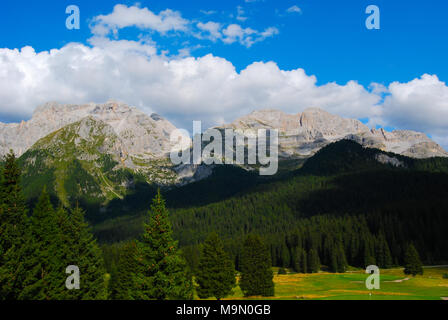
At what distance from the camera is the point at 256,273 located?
235 feet

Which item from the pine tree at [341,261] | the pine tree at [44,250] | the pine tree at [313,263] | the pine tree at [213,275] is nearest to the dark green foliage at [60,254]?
the pine tree at [44,250]

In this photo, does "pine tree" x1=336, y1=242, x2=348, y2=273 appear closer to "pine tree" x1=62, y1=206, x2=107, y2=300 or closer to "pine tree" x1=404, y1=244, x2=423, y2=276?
"pine tree" x1=404, y1=244, x2=423, y2=276

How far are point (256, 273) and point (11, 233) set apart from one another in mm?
49933

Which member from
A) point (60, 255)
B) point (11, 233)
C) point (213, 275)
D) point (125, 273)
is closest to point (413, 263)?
point (213, 275)

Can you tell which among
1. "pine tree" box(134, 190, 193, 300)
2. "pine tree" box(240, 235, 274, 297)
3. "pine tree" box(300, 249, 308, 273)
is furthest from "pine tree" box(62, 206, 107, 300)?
"pine tree" box(300, 249, 308, 273)

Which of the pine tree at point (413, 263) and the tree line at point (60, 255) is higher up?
the tree line at point (60, 255)

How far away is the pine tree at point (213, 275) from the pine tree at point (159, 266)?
25.3 m

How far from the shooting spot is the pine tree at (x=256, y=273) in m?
70.6

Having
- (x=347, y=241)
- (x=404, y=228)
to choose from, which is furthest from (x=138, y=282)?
(x=404, y=228)

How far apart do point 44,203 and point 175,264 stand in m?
19.9

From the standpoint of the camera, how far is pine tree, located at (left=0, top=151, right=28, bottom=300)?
30830 millimetres

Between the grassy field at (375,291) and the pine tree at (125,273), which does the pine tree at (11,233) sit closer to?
the pine tree at (125,273)

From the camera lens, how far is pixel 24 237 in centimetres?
3419
